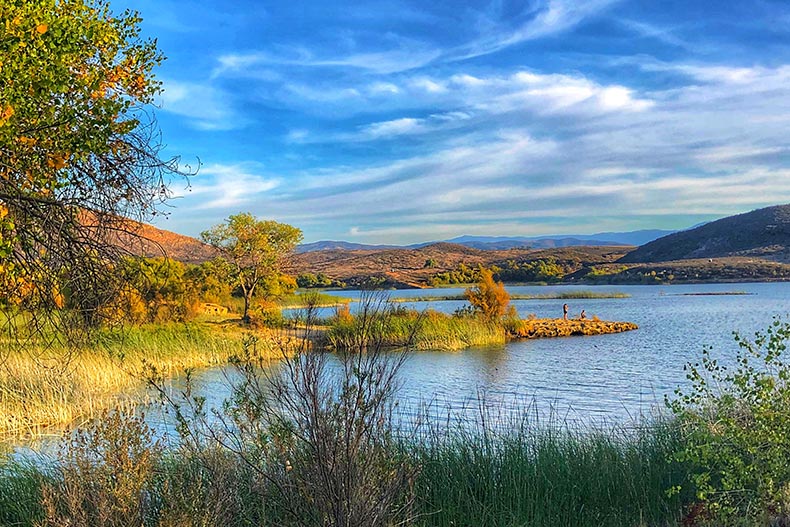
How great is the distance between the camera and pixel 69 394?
48.4ft

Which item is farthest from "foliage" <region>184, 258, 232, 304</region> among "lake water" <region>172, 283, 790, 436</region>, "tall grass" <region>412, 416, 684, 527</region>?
"tall grass" <region>412, 416, 684, 527</region>

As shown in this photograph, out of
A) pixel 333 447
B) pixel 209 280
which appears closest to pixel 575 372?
pixel 333 447

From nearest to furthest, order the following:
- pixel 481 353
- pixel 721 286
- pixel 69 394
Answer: pixel 69 394 < pixel 481 353 < pixel 721 286

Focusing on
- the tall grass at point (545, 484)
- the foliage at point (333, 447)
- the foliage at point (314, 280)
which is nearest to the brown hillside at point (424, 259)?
the foliage at point (314, 280)

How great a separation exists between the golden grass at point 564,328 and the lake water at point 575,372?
1.27 m

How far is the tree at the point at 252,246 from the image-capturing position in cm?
3422

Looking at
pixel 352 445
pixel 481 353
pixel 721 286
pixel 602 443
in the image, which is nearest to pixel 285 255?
pixel 481 353

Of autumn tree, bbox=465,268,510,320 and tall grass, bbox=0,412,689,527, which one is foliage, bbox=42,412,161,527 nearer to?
tall grass, bbox=0,412,689,527

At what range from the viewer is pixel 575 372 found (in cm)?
2089

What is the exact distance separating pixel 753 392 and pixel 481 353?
67.8 ft

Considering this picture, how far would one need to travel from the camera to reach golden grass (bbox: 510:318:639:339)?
33.5 m

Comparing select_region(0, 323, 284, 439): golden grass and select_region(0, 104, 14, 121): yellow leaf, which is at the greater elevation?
select_region(0, 104, 14, 121): yellow leaf

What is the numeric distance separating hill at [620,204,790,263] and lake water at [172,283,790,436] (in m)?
56.3

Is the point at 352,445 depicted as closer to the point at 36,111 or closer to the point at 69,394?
the point at 36,111
